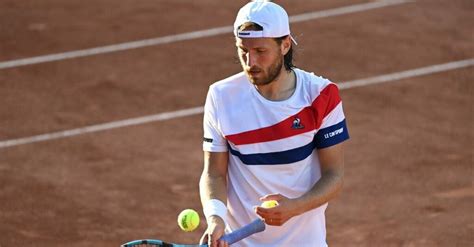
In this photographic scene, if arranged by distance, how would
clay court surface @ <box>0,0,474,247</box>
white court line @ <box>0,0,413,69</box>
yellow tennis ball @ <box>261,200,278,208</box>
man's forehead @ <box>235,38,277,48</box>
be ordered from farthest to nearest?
white court line @ <box>0,0,413,69</box>, clay court surface @ <box>0,0,474,247</box>, man's forehead @ <box>235,38,277,48</box>, yellow tennis ball @ <box>261,200,278,208</box>

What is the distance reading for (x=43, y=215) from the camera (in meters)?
12.3

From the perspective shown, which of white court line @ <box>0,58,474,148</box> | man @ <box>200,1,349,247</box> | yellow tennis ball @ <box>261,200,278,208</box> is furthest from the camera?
white court line @ <box>0,58,474,148</box>

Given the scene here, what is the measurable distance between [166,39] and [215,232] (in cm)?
1068

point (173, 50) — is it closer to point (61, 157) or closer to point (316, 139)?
point (61, 157)

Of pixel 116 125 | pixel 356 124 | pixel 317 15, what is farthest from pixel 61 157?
pixel 317 15

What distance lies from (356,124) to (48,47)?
16.3 feet

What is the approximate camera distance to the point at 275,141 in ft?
23.2

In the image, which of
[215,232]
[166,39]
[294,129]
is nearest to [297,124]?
[294,129]

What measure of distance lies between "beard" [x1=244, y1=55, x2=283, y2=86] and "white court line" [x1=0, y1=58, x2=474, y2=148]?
25.2ft

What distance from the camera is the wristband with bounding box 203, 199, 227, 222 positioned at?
695cm

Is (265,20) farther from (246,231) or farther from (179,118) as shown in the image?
(179,118)

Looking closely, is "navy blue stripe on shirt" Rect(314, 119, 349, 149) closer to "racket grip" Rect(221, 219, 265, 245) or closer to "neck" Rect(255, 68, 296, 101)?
"neck" Rect(255, 68, 296, 101)

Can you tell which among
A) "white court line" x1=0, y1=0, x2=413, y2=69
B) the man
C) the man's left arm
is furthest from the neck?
"white court line" x1=0, y1=0, x2=413, y2=69

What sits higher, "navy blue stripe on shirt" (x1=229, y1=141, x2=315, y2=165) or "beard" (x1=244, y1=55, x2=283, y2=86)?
"beard" (x1=244, y1=55, x2=283, y2=86)
